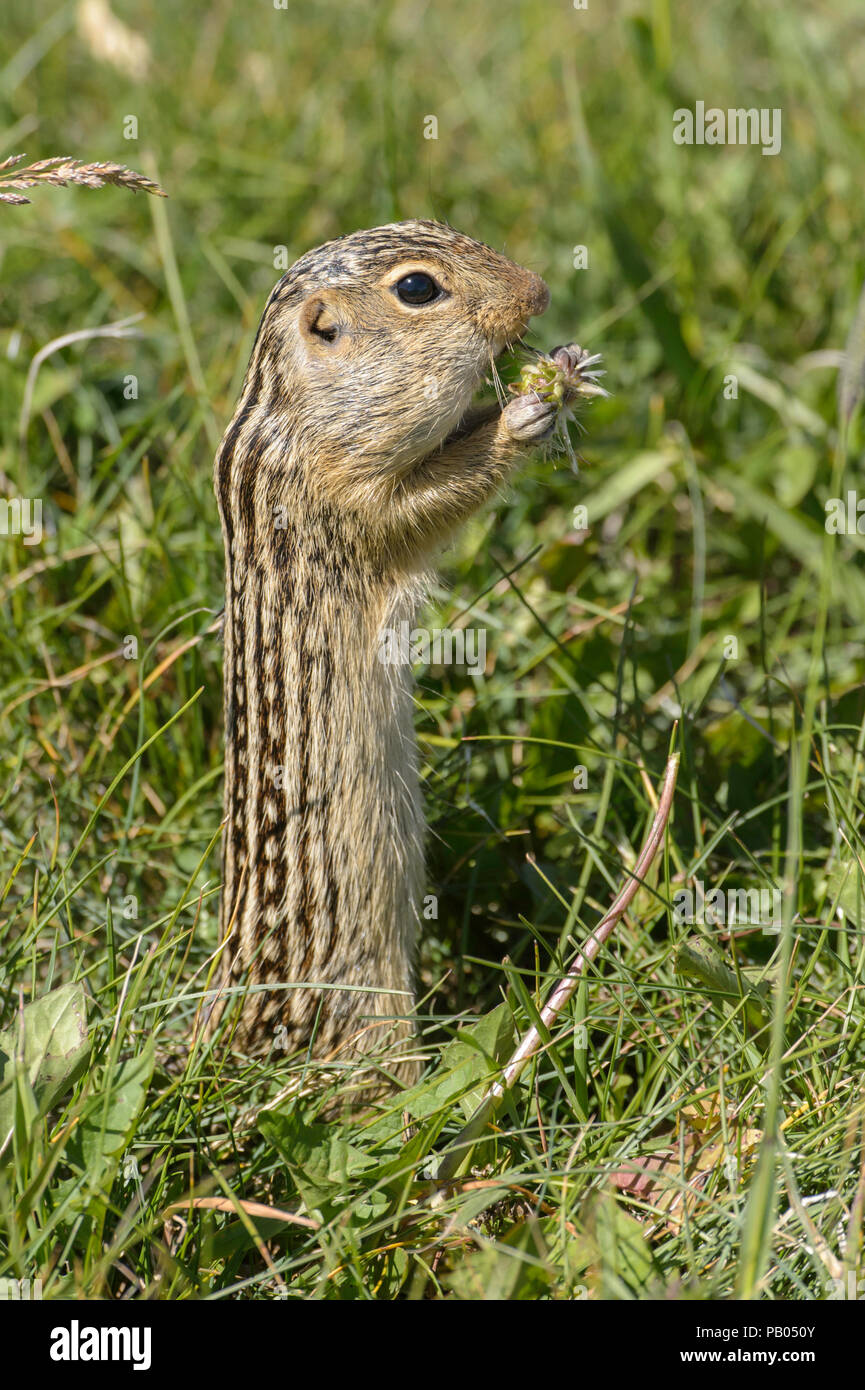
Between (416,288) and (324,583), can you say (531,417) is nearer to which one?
(416,288)

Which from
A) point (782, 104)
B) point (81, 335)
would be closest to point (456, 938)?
point (81, 335)

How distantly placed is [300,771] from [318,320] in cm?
103

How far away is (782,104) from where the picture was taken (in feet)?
20.8

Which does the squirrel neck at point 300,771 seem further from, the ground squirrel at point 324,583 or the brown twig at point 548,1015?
the brown twig at point 548,1015

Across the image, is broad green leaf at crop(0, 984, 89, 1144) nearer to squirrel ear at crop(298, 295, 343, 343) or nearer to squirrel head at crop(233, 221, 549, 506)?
squirrel head at crop(233, 221, 549, 506)

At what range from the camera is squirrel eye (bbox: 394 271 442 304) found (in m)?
3.11

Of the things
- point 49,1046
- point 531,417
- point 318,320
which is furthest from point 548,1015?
point 318,320

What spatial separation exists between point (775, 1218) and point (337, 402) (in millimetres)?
1939

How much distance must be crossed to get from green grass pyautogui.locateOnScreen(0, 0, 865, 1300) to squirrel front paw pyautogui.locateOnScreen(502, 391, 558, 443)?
1.92ft

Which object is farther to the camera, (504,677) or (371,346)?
(504,677)

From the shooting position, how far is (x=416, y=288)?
3.11m

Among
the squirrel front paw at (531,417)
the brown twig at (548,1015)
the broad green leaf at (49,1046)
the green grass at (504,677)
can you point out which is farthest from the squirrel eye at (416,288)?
the broad green leaf at (49,1046)

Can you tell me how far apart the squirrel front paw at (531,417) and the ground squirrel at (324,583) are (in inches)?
4.9

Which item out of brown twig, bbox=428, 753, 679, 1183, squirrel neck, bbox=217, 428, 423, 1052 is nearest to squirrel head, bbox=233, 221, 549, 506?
squirrel neck, bbox=217, 428, 423, 1052
